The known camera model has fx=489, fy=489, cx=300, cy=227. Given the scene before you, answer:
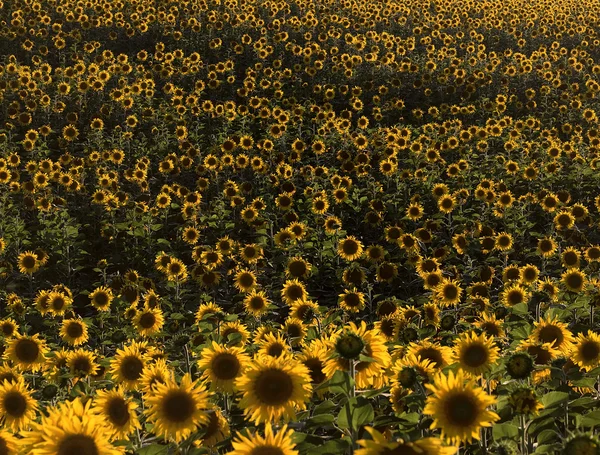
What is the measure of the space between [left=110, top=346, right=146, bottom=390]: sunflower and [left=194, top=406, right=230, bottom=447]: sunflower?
1.69 meters

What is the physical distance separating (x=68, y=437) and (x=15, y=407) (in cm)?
175

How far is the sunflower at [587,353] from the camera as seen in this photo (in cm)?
420

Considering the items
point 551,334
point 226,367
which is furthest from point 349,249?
point 226,367

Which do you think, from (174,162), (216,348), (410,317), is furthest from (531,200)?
(216,348)

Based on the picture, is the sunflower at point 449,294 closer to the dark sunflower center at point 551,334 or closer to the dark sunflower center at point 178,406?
the dark sunflower center at point 551,334

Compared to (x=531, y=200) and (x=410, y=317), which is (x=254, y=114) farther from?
(x=410, y=317)

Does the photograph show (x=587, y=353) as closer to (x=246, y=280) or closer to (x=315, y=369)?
(x=315, y=369)

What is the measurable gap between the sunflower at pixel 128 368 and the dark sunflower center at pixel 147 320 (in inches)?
94.1

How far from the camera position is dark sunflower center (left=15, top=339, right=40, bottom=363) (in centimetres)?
619

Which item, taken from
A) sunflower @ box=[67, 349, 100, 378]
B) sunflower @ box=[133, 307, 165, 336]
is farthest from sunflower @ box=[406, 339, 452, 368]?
sunflower @ box=[133, 307, 165, 336]

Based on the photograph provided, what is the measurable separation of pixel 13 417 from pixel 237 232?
840 centimetres

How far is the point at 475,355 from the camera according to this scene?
3.66m

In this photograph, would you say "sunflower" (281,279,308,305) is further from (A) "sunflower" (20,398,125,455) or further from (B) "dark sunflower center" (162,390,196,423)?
(A) "sunflower" (20,398,125,455)

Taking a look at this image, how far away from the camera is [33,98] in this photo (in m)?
16.7
